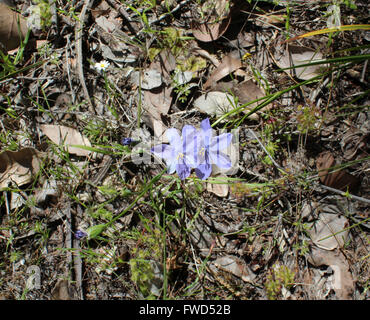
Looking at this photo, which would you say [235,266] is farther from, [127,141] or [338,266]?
[127,141]

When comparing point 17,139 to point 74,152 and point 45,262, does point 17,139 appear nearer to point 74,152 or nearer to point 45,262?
point 74,152

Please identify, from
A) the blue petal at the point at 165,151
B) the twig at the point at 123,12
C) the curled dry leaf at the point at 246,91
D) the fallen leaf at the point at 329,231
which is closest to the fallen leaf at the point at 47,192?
the blue petal at the point at 165,151

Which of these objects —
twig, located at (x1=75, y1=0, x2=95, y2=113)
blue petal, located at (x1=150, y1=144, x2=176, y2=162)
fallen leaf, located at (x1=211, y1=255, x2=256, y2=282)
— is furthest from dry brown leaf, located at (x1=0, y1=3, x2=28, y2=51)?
fallen leaf, located at (x1=211, y1=255, x2=256, y2=282)

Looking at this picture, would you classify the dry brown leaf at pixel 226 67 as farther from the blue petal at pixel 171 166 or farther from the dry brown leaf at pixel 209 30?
the blue petal at pixel 171 166

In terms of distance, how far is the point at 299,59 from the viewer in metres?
2.52

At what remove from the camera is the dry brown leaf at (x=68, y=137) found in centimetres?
273

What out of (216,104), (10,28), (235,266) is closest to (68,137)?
(10,28)

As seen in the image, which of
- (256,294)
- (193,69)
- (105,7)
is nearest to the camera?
(256,294)

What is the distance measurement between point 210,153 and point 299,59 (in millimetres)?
1105

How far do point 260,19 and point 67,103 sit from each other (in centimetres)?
186

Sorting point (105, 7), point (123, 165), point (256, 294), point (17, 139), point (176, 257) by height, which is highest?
point (105, 7)

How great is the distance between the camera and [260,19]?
2572mm

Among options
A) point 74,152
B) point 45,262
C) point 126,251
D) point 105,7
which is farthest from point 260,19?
point 45,262

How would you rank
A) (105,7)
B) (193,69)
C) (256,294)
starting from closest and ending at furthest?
(256,294) < (193,69) < (105,7)
